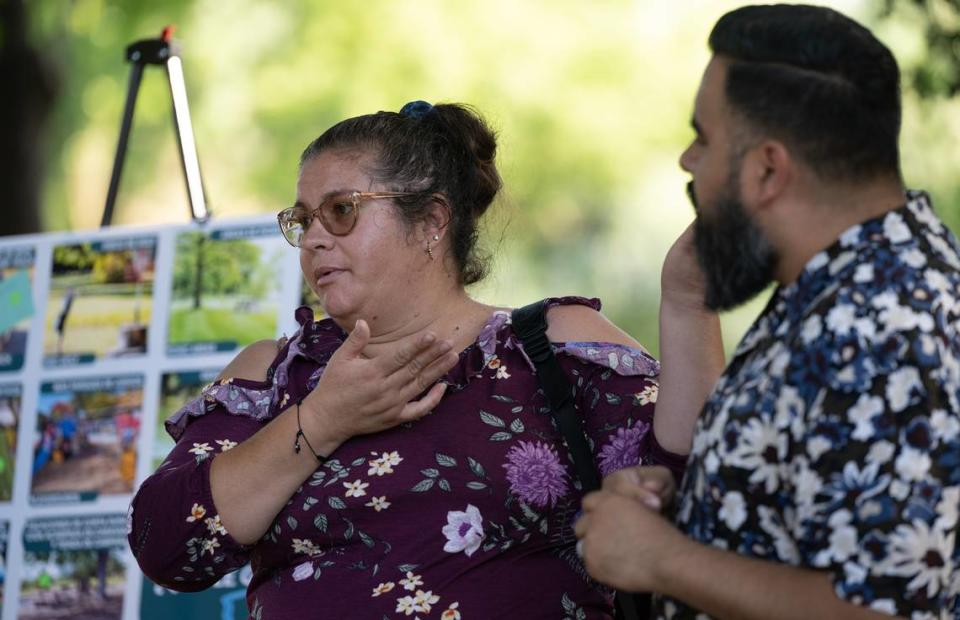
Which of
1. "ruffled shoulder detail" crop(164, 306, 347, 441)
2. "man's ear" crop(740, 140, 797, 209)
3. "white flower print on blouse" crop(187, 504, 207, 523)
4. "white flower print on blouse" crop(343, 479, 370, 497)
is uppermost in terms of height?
"man's ear" crop(740, 140, 797, 209)

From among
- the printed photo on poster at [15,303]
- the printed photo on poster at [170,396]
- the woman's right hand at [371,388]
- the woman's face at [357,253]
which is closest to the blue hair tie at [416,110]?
the woman's face at [357,253]

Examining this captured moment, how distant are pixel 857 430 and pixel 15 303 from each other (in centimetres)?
325

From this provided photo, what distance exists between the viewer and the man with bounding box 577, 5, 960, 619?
5.06 feet

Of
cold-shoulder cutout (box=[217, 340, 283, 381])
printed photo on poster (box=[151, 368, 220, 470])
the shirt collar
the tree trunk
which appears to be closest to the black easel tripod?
printed photo on poster (box=[151, 368, 220, 470])

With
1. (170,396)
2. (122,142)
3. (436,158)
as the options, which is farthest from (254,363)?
(122,142)

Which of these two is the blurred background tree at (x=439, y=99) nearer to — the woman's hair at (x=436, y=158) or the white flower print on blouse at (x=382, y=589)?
the woman's hair at (x=436, y=158)

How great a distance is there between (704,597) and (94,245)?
2.93 m

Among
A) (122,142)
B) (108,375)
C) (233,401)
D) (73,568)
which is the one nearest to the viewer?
(233,401)

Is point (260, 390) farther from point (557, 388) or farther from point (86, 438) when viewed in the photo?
point (86, 438)

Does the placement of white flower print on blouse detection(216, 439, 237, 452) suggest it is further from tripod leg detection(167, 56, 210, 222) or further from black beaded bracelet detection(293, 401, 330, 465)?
tripod leg detection(167, 56, 210, 222)

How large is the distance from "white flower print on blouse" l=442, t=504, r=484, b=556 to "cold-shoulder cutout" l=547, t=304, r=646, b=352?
43 centimetres

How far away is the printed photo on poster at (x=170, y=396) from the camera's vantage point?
3.82 m

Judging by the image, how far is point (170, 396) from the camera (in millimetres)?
3846

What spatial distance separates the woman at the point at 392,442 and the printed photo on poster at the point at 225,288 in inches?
36.6
